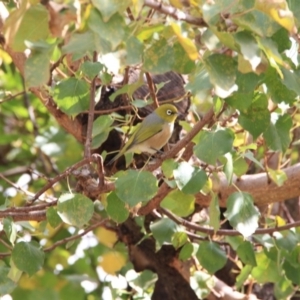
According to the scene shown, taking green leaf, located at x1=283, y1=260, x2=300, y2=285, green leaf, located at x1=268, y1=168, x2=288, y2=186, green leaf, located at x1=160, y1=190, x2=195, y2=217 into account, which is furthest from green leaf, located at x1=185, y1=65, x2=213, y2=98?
green leaf, located at x1=283, y1=260, x2=300, y2=285

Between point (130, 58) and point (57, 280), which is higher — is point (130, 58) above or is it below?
above

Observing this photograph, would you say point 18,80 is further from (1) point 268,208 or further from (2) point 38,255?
(2) point 38,255

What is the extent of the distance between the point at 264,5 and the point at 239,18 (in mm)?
41

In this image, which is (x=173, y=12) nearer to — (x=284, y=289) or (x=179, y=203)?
(x=179, y=203)

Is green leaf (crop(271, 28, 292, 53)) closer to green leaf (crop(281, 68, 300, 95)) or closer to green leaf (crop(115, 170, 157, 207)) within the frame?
green leaf (crop(281, 68, 300, 95))

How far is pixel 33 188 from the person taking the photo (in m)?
3.21

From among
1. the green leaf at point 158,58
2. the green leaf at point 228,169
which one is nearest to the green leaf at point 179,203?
the green leaf at point 228,169

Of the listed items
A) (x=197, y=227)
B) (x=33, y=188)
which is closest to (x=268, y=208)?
(x=197, y=227)

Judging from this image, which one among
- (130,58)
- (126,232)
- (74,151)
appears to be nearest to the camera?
(130,58)

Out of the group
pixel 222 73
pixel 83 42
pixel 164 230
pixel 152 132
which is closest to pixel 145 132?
pixel 152 132

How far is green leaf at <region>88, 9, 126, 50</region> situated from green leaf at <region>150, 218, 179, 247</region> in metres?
1.02

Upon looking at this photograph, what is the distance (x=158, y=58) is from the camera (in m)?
1.12

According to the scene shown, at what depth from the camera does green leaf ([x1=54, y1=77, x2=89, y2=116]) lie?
5.26ft

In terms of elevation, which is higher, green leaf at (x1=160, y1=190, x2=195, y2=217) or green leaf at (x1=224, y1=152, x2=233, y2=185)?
green leaf at (x1=224, y1=152, x2=233, y2=185)
